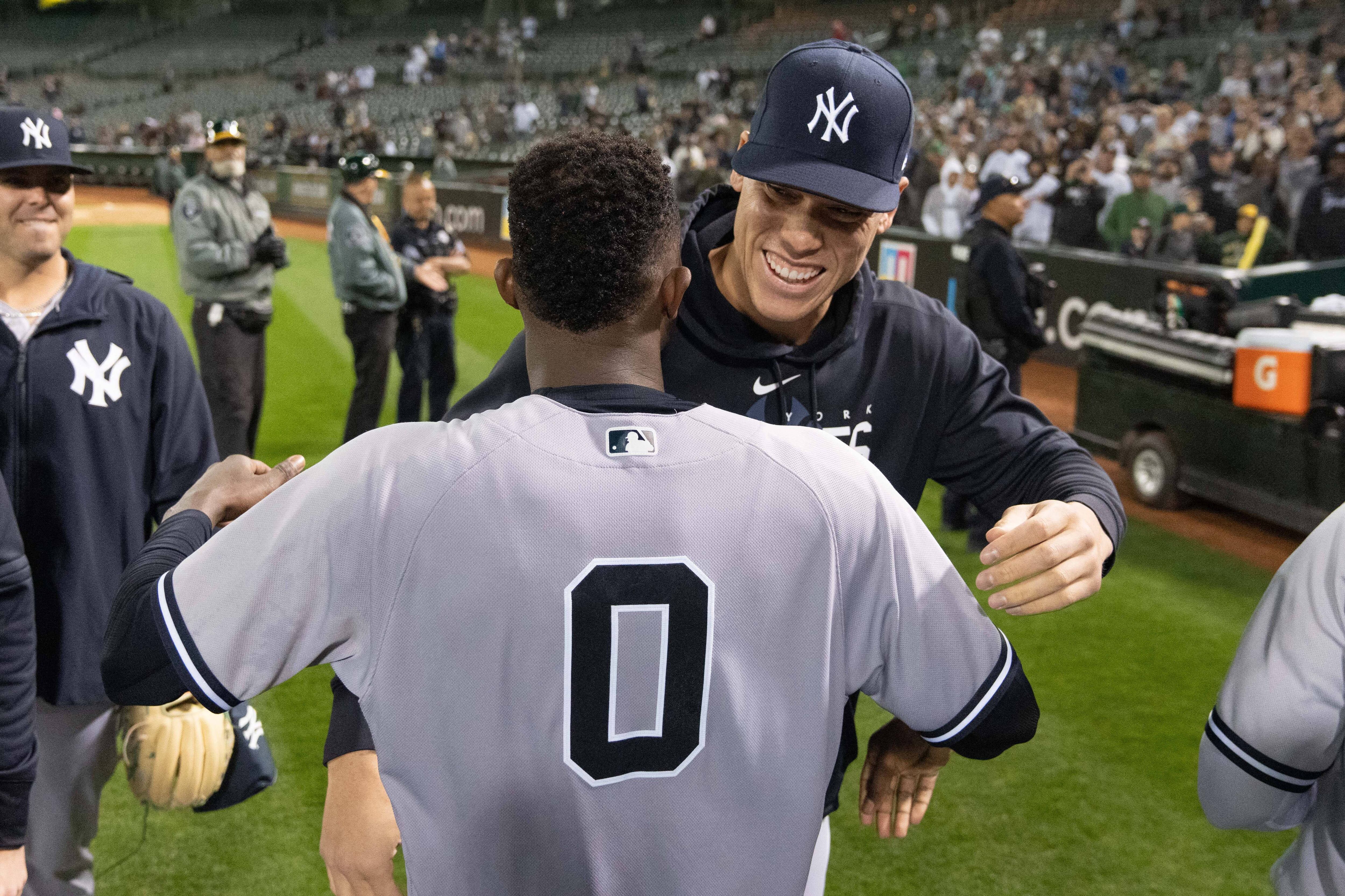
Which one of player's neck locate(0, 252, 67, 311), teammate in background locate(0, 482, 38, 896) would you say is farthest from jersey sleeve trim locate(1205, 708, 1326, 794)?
player's neck locate(0, 252, 67, 311)

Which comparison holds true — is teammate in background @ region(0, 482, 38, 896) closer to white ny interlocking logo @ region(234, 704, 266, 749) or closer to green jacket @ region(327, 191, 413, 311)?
white ny interlocking logo @ region(234, 704, 266, 749)

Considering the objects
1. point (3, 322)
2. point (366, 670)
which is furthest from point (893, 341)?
point (3, 322)

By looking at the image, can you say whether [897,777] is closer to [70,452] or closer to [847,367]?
[847,367]

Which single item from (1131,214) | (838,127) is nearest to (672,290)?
(838,127)

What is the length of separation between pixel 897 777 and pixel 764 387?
73cm

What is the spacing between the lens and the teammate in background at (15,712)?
228 centimetres

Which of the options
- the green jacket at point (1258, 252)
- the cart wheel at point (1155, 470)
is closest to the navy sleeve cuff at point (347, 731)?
the cart wheel at point (1155, 470)

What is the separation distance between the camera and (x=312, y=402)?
10.2m

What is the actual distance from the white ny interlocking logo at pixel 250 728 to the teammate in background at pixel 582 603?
1792 mm

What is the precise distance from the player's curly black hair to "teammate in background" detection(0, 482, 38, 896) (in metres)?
1.31

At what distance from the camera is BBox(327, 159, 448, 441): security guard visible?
24.3ft

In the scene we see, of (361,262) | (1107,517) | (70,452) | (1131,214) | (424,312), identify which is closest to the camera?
(1107,517)

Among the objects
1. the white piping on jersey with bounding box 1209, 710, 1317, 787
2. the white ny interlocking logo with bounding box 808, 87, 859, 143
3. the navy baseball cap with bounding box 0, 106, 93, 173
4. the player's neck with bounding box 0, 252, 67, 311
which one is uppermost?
the white ny interlocking logo with bounding box 808, 87, 859, 143

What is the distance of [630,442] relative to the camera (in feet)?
4.72
